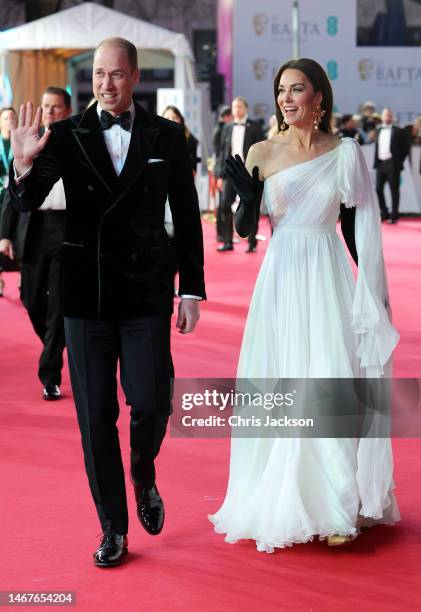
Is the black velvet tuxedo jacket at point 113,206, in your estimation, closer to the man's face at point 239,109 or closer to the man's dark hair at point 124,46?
the man's dark hair at point 124,46

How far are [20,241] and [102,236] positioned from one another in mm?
3180

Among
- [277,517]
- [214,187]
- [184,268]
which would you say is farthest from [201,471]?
[214,187]

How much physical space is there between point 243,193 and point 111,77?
0.71 m

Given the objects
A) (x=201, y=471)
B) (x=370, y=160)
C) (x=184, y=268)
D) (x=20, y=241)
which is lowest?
(x=370, y=160)

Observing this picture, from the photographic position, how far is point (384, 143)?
20.1 m

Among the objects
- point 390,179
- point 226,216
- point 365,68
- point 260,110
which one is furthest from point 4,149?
point 365,68

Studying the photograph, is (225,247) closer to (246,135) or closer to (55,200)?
(246,135)

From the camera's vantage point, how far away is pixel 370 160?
21.8 metres

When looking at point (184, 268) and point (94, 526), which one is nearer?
point (184, 268)

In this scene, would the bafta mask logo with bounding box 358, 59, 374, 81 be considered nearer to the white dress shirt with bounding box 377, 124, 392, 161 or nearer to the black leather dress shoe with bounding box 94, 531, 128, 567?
the white dress shirt with bounding box 377, 124, 392, 161

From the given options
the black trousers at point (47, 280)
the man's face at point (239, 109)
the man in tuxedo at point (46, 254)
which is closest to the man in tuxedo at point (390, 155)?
the man's face at point (239, 109)

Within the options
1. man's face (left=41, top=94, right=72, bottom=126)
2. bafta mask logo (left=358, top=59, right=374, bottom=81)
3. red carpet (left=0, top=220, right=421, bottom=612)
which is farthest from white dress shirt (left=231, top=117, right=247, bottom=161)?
bafta mask logo (left=358, top=59, right=374, bottom=81)

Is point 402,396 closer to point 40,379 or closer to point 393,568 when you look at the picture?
point 40,379

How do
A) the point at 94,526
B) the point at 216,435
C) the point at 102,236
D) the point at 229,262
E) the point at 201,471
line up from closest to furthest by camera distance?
the point at 102,236 → the point at 94,526 → the point at 201,471 → the point at 216,435 → the point at 229,262
